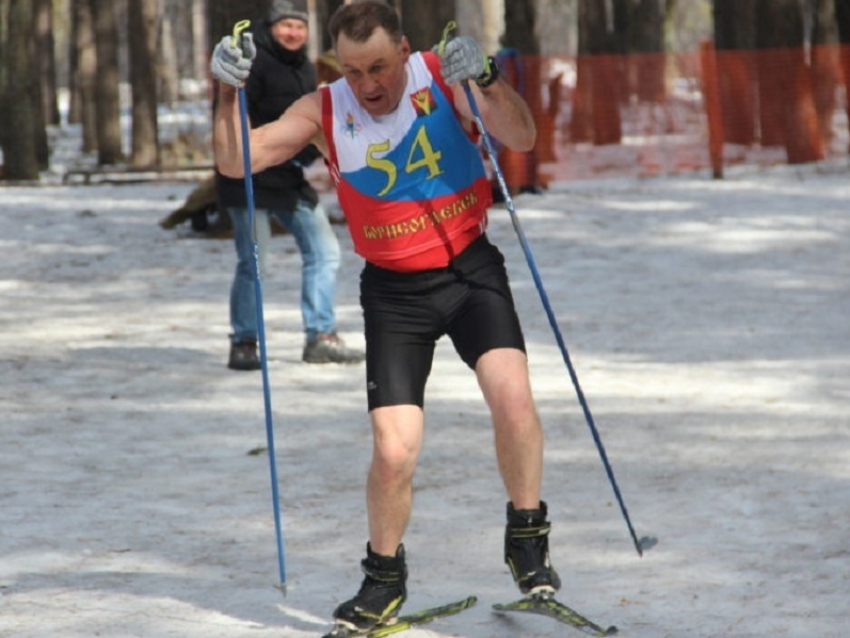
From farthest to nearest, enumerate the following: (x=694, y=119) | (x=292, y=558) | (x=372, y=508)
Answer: (x=694, y=119) < (x=292, y=558) < (x=372, y=508)

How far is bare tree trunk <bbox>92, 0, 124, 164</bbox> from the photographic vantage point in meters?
26.6

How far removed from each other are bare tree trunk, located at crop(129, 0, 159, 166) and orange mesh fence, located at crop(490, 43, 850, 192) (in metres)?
7.63

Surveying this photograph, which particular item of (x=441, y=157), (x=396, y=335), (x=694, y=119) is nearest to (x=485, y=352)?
(x=396, y=335)

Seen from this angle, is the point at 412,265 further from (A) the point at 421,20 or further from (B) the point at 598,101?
(B) the point at 598,101

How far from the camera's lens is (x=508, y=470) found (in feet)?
16.9

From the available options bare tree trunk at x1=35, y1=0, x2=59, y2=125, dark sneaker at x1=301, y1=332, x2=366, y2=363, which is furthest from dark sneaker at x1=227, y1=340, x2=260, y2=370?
bare tree trunk at x1=35, y1=0, x2=59, y2=125

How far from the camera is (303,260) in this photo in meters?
9.91

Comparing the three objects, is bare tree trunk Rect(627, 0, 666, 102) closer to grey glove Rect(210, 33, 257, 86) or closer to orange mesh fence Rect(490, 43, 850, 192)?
orange mesh fence Rect(490, 43, 850, 192)

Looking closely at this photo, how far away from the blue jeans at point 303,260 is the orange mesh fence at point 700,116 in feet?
31.6

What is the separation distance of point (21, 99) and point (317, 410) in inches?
555

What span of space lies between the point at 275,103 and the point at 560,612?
5.24 m

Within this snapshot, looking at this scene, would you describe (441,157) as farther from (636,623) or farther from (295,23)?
(295,23)

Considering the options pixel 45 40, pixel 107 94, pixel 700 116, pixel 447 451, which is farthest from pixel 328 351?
pixel 45 40

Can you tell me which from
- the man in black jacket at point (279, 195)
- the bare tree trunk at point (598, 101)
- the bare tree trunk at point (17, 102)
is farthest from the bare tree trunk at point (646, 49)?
the man in black jacket at point (279, 195)
